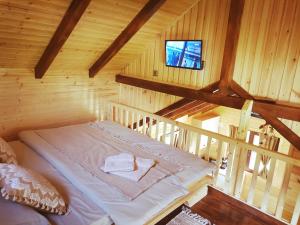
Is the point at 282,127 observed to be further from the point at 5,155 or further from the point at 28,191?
the point at 5,155

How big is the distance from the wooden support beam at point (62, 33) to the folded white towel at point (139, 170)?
1.66 m

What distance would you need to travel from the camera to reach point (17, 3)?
2.23 meters

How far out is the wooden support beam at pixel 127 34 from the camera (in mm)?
2822

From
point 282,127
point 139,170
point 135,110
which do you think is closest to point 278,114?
point 282,127

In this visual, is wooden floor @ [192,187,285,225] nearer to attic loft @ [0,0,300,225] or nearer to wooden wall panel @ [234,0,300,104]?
attic loft @ [0,0,300,225]

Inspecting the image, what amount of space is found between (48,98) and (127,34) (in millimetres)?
1572

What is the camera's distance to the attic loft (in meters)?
1.80

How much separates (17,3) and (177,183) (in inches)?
90.2

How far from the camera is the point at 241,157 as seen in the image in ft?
8.59

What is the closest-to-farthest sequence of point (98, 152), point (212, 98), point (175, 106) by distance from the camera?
point (98, 152)
point (212, 98)
point (175, 106)

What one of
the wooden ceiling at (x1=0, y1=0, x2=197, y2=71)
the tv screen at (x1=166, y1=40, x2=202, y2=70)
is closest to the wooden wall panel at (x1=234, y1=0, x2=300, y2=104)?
the tv screen at (x1=166, y1=40, x2=202, y2=70)

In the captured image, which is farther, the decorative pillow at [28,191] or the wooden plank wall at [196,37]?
the wooden plank wall at [196,37]

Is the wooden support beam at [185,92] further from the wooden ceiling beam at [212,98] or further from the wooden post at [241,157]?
the wooden post at [241,157]

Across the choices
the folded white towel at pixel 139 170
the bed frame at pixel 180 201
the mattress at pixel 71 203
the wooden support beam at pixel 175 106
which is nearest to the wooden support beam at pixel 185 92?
the wooden support beam at pixel 175 106
